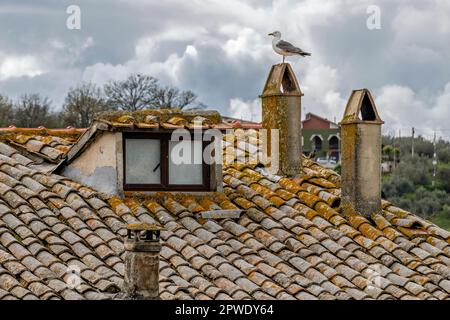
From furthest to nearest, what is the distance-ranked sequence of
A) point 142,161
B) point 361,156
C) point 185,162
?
point 361,156, point 185,162, point 142,161

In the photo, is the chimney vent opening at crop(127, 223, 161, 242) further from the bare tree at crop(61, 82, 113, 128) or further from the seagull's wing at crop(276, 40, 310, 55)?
the bare tree at crop(61, 82, 113, 128)

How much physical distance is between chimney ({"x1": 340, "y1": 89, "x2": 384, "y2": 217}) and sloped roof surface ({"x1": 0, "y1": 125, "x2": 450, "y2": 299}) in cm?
23

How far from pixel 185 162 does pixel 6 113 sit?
40.3 metres

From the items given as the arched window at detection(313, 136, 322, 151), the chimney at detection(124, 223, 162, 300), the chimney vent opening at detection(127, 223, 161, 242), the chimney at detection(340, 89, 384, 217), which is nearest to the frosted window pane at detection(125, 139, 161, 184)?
the chimney at detection(340, 89, 384, 217)

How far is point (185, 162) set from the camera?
51.4 feet

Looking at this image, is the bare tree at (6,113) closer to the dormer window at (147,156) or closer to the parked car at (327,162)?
the parked car at (327,162)

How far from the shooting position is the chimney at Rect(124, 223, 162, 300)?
11.7 metres

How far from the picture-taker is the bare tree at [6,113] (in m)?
52.7

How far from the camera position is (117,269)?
508 inches

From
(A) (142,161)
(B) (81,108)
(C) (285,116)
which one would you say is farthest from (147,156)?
(B) (81,108)

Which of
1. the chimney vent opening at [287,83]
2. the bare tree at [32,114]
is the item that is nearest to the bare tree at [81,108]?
the bare tree at [32,114]

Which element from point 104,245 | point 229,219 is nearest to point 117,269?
point 104,245

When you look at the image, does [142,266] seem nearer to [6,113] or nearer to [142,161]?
[142,161]
